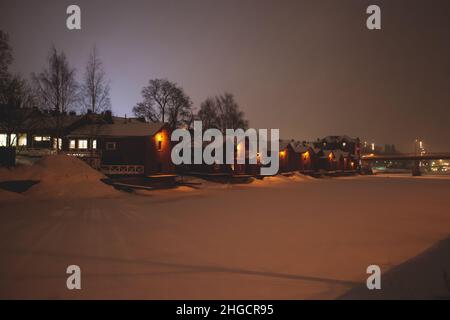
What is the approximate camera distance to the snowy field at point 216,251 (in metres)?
9.22

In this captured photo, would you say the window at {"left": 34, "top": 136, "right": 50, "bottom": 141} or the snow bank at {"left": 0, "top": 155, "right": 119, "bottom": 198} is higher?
the window at {"left": 34, "top": 136, "right": 50, "bottom": 141}

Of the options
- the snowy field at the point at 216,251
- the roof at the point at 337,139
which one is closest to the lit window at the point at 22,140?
the snowy field at the point at 216,251

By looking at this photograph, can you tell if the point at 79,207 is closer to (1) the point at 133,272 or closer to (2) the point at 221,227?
(2) the point at 221,227

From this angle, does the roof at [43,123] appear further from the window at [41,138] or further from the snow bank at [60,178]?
the snow bank at [60,178]

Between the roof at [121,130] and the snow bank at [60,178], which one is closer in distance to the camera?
the snow bank at [60,178]

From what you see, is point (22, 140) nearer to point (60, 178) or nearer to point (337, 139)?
point (60, 178)

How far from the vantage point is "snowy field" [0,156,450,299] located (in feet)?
30.2

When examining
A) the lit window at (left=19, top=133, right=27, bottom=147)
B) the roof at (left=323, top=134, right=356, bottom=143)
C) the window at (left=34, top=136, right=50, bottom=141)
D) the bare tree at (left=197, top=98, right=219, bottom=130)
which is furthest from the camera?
the roof at (left=323, top=134, right=356, bottom=143)

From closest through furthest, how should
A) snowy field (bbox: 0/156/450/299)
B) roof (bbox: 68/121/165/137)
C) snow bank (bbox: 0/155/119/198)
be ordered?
snowy field (bbox: 0/156/450/299) < snow bank (bbox: 0/155/119/198) < roof (bbox: 68/121/165/137)

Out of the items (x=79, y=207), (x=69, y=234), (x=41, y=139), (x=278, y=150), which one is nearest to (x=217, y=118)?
(x=278, y=150)

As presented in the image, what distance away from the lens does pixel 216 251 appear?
1295cm
